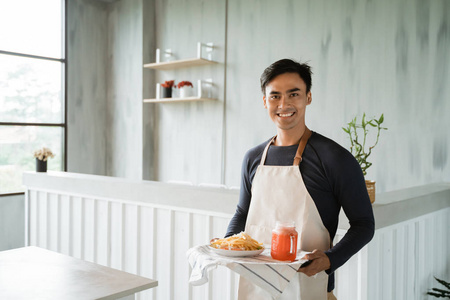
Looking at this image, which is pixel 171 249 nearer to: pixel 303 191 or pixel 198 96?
pixel 303 191

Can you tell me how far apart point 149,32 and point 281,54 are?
5.79 ft

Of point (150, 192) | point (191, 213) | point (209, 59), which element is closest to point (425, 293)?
point (191, 213)

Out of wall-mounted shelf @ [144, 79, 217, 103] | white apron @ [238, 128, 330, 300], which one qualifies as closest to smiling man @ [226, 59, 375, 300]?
white apron @ [238, 128, 330, 300]

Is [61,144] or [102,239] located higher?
[61,144]

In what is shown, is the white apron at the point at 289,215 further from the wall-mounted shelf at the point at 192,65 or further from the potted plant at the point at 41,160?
the wall-mounted shelf at the point at 192,65

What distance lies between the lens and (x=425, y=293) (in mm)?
2402

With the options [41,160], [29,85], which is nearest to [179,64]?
[29,85]

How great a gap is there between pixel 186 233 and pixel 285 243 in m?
Answer: 1.21

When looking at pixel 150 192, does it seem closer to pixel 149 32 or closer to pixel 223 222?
pixel 223 222

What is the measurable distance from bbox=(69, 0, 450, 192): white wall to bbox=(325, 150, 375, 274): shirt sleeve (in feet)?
7.11

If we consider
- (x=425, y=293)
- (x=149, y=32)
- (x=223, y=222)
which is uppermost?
(x=149, y=32)

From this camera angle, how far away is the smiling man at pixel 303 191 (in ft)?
4.33

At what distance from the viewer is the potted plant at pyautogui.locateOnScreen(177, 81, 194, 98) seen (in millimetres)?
4523

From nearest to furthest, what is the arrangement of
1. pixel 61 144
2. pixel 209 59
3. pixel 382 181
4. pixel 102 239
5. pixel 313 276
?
pixel 313 276, pixel 102 239, pixel 382 181, pixel 209 59, pixel 61 144
